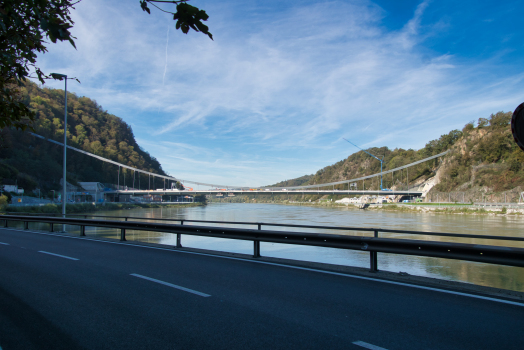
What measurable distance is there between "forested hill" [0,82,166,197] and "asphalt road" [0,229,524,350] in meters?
62.1

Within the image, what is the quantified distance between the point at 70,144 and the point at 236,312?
131520 mm

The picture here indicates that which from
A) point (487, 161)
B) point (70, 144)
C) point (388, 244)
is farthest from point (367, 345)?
point (70, 144)

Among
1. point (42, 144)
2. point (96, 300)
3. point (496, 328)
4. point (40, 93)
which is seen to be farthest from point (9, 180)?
point (40, 93)

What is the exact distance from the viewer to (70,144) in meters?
117

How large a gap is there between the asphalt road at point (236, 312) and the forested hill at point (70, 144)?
62.1m

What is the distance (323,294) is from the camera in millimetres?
Result: 4789

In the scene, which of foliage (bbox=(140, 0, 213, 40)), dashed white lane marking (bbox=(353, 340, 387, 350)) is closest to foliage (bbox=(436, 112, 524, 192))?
dashed white lane marking (bbox=(353, 340, 387, 350))

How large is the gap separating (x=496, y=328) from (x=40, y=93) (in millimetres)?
147497

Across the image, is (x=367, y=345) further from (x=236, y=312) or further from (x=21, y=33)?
(x=21, y=33)

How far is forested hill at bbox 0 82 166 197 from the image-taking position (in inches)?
3076

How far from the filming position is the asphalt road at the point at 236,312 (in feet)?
10.4

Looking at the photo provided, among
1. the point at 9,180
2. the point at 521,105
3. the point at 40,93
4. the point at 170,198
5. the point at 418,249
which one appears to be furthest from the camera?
the point at 40,93

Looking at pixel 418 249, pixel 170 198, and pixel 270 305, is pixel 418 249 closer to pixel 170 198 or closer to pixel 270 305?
pixel 270 305

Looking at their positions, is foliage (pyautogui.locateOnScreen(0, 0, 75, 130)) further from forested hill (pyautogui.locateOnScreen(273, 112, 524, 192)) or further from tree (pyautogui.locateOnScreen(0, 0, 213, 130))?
forested hill (pyautogui.locateOnScreen(273, 112, 524, 192))
